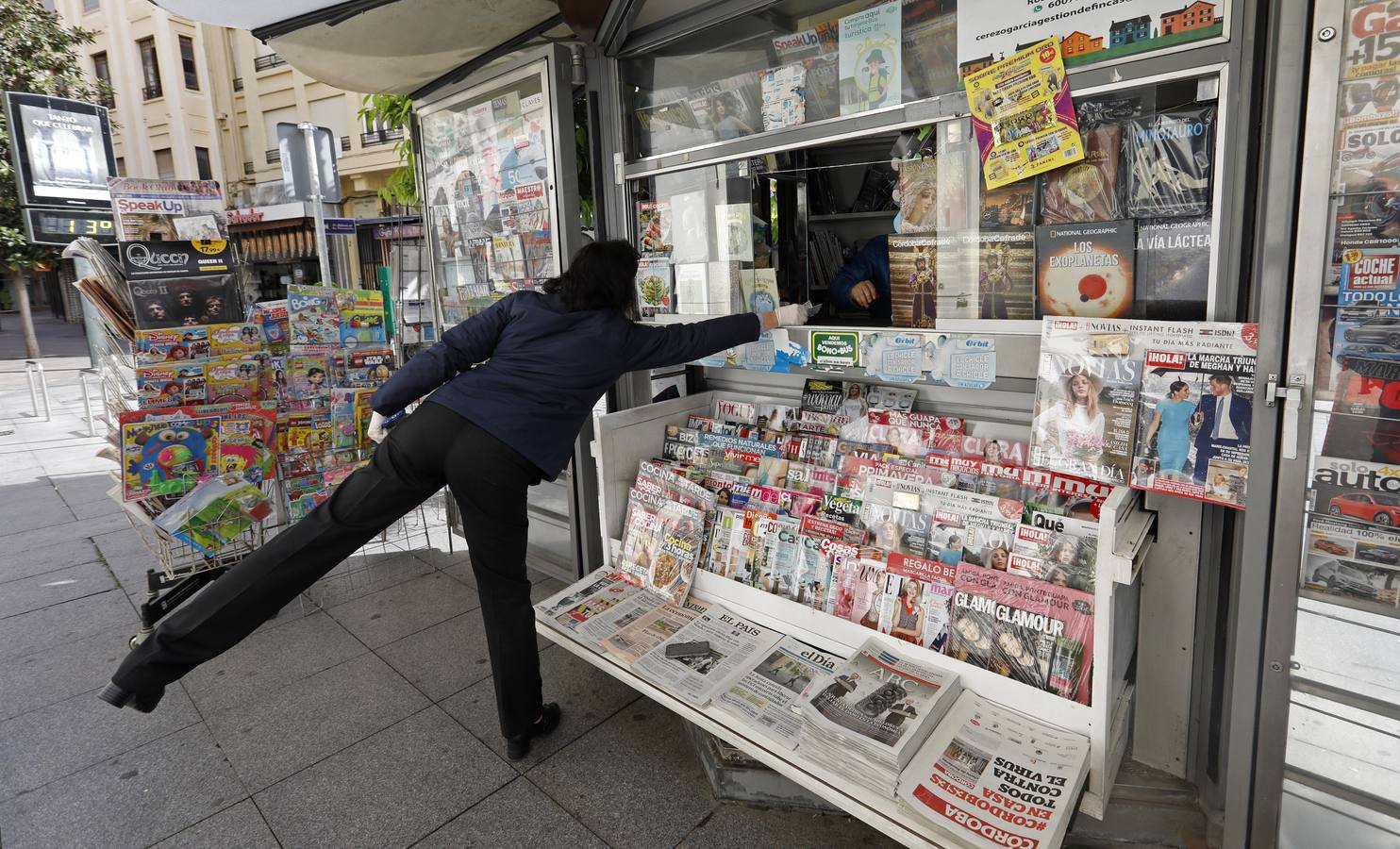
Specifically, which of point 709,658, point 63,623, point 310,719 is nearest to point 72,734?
point 310,719

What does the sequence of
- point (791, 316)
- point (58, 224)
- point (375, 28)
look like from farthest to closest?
point (58, 224), point (375, 28), point (791, 316)

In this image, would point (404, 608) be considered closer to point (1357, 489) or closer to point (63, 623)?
point (63, 623)

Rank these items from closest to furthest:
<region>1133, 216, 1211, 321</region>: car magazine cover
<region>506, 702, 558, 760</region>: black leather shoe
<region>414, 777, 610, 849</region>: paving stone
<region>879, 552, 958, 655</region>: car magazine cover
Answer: <region>1133, 216, 1211, 321</region>: car magazine cover, <region>879, 552, 958, 655</region>: car magazine cover, <region>414, 777, 610, 849</region>: paving stone, <region>506, 702, 558, 760</region>: black leather shoe

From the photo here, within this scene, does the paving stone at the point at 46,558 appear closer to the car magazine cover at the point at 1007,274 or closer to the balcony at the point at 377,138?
the car magazine cover at the point at 1007,274

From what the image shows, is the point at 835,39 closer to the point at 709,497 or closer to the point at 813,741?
the point at 709,497

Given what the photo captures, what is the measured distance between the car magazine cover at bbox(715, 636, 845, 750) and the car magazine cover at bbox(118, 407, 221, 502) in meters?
2.81

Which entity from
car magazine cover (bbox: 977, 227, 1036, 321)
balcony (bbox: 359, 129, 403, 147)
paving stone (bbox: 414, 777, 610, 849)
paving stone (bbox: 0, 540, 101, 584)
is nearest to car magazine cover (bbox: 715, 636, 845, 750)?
paving stone (bbox: 414, 777, 610, 849)

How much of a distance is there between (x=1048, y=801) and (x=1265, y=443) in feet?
3.01

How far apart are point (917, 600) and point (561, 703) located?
58.7 inches

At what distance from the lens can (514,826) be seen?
7.13ft

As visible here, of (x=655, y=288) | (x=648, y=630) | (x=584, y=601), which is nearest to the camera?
(x=648, y=630)

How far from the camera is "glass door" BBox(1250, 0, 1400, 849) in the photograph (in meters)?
1.43

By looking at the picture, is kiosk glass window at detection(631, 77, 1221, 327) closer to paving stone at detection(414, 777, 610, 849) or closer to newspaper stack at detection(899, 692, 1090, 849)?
newspaper stack at detection(899, 692, 1090, 849)

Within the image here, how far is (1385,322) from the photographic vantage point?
1.46 metres
